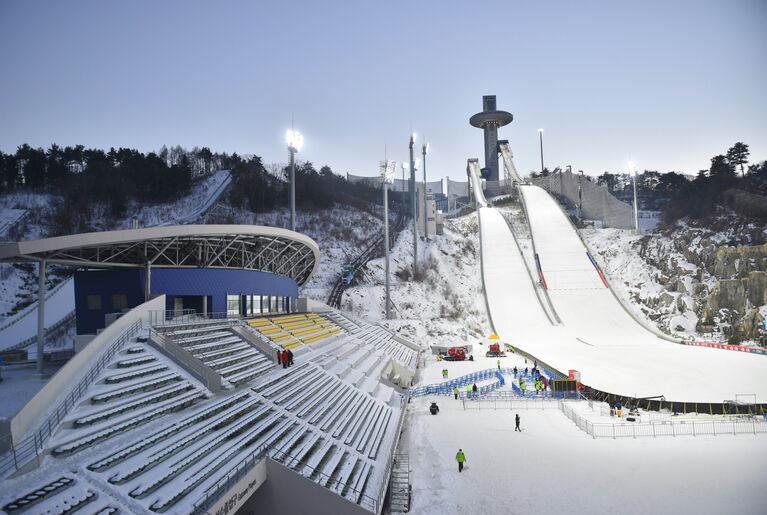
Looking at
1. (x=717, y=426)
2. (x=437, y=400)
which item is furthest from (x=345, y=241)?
(x=717, y=426)

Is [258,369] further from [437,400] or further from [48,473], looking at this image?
[437,400]

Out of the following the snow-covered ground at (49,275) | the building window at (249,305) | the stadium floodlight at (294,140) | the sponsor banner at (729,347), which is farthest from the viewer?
the snow-covered ground at (49,275)

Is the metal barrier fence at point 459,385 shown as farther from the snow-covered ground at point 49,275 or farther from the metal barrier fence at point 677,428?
the snow-covered ground at point 49,275

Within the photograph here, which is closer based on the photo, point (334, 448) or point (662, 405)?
point (334, 448)

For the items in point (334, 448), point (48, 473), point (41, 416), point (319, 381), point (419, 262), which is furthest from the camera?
point (419, 262)

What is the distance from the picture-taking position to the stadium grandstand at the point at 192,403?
757 centimetres

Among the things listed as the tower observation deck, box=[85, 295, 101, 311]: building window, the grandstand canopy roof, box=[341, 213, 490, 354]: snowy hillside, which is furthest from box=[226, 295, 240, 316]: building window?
the tower observation deck

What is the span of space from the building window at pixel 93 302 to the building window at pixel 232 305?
17.0 feet

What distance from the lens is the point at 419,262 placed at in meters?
47.9

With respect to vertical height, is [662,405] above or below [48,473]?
Result: below

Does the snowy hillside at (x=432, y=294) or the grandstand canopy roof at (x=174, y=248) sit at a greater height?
the grandstand canopy roof at (x=174, y=248)

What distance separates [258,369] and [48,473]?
8173 mm

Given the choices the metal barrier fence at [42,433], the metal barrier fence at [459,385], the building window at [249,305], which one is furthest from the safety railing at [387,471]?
the building window at [249,305]

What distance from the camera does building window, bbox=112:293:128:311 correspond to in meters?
17.5
